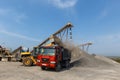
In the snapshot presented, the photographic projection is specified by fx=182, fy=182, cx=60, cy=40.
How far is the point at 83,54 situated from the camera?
33438 millimetres

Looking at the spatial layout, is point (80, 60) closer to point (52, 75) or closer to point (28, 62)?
point (28, 62)

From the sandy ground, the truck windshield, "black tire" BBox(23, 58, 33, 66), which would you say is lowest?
the sandy ground

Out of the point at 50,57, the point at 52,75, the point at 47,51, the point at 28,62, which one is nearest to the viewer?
the point at 52,75

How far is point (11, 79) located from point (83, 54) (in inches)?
814

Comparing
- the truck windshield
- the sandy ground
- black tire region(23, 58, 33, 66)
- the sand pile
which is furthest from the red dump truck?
the sand pile

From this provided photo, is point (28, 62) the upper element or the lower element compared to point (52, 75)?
upper

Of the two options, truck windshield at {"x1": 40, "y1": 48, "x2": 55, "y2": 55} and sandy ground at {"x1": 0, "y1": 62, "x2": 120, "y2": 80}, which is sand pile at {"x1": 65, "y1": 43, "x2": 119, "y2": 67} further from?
sandy ground at {"x1": 0, "y1": 62, "x2": 120, "y2": 80}

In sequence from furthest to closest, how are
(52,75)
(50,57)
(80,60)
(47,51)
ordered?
(80,60) < (47,51) < (50,57) < (52,75)

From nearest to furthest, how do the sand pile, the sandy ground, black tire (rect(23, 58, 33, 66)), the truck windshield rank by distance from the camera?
the sandy ground → the truck windshield → black tire (rect(23, 58, 33, 66)) → the sand pile

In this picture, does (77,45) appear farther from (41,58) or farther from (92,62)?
(41,58)

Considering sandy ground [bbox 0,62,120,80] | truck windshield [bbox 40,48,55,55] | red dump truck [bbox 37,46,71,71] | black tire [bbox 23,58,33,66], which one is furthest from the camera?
black tire [bbox 23,58,33,66]

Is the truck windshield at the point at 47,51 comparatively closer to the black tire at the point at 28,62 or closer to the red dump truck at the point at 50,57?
the red dump truck at the point at 50,57

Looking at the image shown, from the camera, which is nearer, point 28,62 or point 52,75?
point 52,75

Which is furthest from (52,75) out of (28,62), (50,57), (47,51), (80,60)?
(80,60)
